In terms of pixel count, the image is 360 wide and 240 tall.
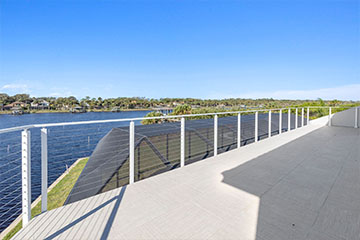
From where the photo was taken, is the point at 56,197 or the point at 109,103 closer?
the point at 56,197

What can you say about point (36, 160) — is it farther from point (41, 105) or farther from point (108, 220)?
point (41, 105)

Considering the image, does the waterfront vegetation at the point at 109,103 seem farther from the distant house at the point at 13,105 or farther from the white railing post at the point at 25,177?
the white railing post at the point at 25,177

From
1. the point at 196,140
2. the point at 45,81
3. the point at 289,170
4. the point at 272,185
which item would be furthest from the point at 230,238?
the point at 45,81

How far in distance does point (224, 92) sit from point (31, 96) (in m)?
57.6

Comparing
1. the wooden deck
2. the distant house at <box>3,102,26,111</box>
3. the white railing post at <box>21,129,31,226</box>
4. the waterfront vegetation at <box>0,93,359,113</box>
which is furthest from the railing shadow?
the distant house at <box>3,102,26,111</box>

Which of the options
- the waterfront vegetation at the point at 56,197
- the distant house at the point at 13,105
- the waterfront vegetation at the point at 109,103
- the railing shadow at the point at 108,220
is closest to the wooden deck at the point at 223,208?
the railing shadow at the point at 108,220

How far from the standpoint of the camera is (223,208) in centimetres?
168

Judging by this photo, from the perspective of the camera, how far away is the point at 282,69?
20.3 m

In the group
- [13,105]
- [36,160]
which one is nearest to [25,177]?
[36,160]

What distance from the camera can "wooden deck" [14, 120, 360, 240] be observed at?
136 cm

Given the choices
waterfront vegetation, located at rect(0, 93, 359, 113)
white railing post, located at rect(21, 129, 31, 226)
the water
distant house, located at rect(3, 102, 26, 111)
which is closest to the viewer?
white railing post, located at rect(21, 129, 31, 226)

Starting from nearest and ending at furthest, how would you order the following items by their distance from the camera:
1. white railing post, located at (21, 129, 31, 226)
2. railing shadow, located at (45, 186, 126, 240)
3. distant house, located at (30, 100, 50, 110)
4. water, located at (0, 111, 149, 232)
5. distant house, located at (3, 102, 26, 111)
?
railing shadow, located at (45, 186, 126, 240) → white railing post, located at (21, 129, 31, 226) → water, located at (0, 111, 149, 232) → distant house, located at (3, 102, 26, 111) → distant house, located at (30, 100, 50, 110)

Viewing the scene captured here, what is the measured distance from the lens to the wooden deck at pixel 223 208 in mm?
1364

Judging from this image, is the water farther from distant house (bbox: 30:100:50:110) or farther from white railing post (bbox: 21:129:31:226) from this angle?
distant house (bbox: 30:100:50:110)
